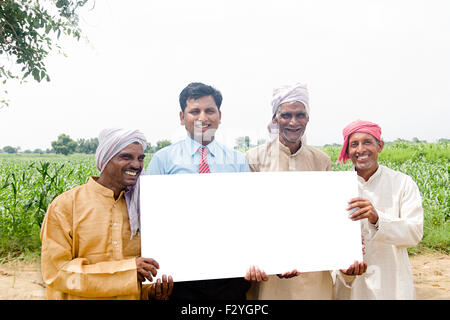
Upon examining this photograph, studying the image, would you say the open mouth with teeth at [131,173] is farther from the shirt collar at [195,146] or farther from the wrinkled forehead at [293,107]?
the wrinkled forehead at [293,107]

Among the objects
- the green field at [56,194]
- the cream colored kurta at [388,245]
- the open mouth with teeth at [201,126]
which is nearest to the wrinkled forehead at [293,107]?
the open mouth with teeth at [201,126]

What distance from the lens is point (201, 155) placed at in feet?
6.95

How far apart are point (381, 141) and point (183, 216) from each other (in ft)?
4.32

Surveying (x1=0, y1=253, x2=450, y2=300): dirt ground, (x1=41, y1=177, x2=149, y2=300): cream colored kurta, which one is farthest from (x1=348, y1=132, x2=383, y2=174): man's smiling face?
(x1=0, y1=253, x2=450, y2=300): dirt ground

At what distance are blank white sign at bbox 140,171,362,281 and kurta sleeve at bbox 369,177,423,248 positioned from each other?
0.13m

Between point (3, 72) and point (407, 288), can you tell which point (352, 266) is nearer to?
point (407, 288)

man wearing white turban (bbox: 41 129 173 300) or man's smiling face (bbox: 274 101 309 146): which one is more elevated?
man's smiling face (bbox: 274 101 309 146)

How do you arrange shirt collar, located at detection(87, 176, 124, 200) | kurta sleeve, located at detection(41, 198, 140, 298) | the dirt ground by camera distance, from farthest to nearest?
the dirt ground < shirt collar, located at detection(87, 176, 124, 200) < kurta sleeve, located at detection(41, 198, 140, 298)

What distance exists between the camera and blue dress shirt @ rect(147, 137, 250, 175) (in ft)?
6.80

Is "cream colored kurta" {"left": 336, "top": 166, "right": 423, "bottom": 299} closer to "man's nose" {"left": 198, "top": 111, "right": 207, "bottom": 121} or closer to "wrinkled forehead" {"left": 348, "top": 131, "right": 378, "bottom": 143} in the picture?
"wrinkled forehead" {"left": 348, "top": 131, "right": 378, "bottom": 143}
